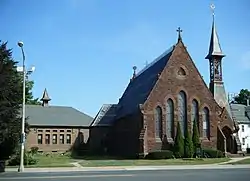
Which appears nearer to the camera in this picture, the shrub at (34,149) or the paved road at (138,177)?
the paved road at (138,177)

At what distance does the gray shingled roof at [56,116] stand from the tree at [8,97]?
28.8 meters

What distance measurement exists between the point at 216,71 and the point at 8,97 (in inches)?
1444

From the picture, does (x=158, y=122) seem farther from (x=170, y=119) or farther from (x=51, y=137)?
(x=51, y=137)

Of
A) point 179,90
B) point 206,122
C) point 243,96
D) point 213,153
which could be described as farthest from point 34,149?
point 243,96

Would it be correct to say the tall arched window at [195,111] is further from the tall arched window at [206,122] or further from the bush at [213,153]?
the bush at [213,153]

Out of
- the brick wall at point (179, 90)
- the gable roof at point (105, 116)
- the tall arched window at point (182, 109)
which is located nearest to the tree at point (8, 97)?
the brick wall at point (179, 90)

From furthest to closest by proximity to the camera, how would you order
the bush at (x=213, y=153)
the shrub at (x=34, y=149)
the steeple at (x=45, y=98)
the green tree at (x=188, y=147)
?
the steeple at (x=45, y=98) < the shrub at (x=34, y=149) < the bush at (x=213, y=153) < the green tree at (x=188, y=147)

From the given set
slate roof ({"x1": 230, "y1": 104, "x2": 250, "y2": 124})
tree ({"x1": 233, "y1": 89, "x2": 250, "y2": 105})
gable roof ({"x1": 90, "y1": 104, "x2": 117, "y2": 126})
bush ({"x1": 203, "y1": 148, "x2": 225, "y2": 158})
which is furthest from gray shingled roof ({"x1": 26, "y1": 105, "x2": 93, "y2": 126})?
tree ({"x1": 233, "y1": 89, "x2": 250, "y2": 105})

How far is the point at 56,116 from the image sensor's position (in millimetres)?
66562

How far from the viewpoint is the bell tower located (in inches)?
2306

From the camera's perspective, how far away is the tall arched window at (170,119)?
153 feet

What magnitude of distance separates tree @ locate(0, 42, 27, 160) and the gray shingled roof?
28770 mm

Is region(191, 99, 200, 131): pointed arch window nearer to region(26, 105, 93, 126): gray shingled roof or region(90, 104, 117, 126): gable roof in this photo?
region(90, 104, 117, 126): gable roof

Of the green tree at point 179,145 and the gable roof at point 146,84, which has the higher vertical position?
the gable roof at point 146,84
